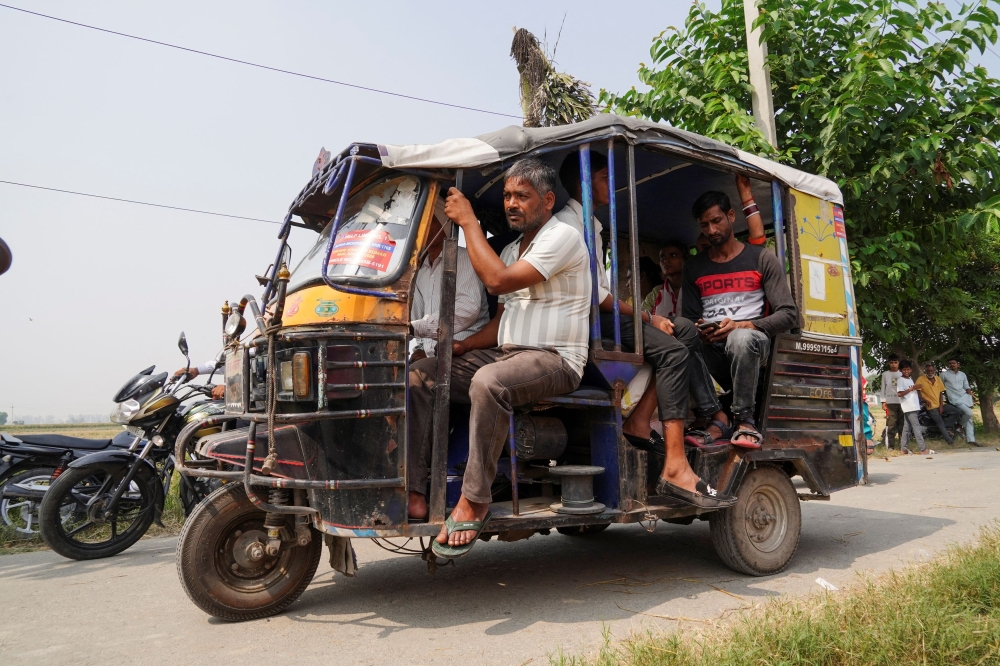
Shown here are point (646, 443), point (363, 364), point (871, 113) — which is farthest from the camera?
point (871, 113)

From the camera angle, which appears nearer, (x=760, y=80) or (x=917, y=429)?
(x=760, y=80)

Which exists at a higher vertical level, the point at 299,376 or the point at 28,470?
the point at 299,376

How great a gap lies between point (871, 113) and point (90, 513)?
8.87 m

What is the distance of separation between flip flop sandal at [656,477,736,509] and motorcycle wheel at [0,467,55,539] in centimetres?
506

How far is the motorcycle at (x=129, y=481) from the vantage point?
18.1ft

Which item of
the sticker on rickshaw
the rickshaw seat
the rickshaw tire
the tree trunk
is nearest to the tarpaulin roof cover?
the sticker on rickshaw

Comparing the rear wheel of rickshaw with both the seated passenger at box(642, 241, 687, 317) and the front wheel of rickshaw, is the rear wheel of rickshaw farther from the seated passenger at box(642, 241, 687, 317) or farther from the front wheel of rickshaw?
the front wheel of rickshaw

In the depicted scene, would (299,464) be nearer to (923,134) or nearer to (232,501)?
(232,501)

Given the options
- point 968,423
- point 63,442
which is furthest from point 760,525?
point 968,423

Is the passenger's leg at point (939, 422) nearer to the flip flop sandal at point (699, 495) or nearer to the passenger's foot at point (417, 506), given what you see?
the flip flop sandal at point (699, 495)

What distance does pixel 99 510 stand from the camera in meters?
5.57

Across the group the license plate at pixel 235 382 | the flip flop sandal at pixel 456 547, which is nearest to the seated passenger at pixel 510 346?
the flip flop sandal at pixel 456 547

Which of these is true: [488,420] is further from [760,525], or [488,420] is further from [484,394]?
[760,525]

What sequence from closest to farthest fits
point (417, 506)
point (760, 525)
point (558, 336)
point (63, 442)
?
1. point (417, 506)
2. point (558, 336)
3. point (760, 525)
4. point (63, 442)
